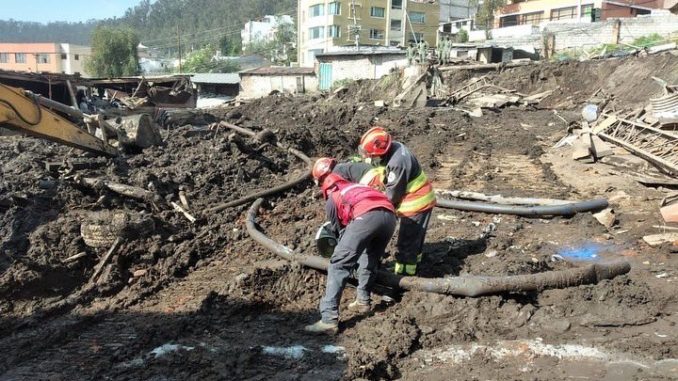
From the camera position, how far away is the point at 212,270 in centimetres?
632

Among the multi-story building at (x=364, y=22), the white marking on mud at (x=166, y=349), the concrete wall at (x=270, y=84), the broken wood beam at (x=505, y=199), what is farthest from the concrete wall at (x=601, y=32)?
the white marking on mud at (x=166, y=349)

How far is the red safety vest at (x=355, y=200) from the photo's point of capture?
4.80 m

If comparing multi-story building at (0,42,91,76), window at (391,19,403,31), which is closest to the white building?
multi-story building at (0,42,91,76)

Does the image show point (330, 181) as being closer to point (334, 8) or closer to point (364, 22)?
point (334, 8)

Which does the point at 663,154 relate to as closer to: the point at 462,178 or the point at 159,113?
the point at 462,178

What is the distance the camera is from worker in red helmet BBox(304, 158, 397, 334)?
4715 millimetres

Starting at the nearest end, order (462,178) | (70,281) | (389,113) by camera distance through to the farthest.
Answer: (70,281) → (462,178) → (389,113)

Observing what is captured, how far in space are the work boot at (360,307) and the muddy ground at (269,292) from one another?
0.36 ft

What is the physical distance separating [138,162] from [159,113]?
9.24 meters

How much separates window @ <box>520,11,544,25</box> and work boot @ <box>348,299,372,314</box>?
5848 cm

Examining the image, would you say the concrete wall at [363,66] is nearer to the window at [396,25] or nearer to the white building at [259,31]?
the window at [396,25]

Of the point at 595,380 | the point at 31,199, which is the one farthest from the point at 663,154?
the point at 31,199

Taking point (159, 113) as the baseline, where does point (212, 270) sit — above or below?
below

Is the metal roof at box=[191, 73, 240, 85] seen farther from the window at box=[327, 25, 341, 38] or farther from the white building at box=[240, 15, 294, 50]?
the white building at box=[240, 15, 294, 50]
